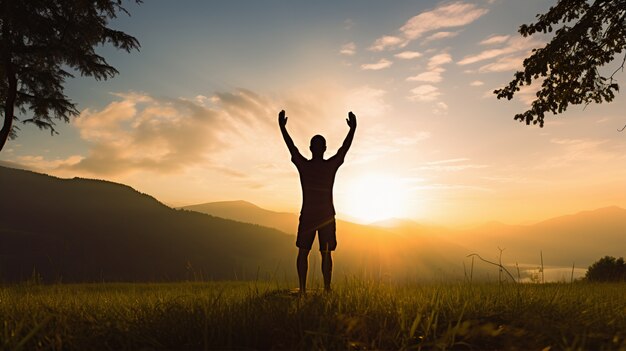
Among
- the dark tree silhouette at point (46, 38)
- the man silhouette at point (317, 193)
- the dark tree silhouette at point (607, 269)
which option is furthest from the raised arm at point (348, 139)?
the dark tree silhouette at point (607, 269)

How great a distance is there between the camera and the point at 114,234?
144m

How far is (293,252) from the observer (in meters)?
156

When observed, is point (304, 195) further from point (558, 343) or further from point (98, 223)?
point (98, 223)

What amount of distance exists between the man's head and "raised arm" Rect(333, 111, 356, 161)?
30 centimetres

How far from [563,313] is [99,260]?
448ft

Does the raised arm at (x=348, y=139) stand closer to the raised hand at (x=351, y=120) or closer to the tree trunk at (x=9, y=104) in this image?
the raised hand at (x=351, y=120)

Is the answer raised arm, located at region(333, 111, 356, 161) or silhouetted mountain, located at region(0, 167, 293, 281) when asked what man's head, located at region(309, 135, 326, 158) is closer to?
raised arm, located at region(333, 111, 356, 161)

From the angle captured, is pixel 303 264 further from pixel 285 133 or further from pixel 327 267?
pixel 285 133

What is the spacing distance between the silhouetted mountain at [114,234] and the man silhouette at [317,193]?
105 metres

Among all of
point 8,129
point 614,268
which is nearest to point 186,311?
point 8,129

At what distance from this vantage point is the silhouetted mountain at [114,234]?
12206 cm

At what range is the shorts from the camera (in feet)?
25.1

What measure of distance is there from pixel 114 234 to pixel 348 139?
503 feet

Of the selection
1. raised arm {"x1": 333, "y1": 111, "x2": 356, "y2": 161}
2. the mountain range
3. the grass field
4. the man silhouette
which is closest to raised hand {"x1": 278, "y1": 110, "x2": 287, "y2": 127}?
the man silhouette
